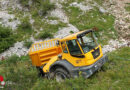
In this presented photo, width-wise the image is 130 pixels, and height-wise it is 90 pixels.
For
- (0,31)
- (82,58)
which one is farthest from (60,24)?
(82,58)

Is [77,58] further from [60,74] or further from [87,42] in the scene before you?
[60,74]

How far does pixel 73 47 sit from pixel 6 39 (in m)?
7.32

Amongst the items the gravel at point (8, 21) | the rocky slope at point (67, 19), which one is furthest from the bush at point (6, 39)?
the gravel at point (8, 21)

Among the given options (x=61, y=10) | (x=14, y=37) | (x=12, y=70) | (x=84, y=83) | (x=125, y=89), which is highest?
(x=61, y=10)

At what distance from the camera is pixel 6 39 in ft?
35.3

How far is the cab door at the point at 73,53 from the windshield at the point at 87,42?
24cm

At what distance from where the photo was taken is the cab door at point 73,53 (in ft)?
17.1

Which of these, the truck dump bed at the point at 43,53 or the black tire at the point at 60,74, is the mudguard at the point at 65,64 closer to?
the black tire at the point at 60,74

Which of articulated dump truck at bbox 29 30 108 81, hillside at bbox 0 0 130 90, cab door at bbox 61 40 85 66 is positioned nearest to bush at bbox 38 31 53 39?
hillside at bbox 0 0 130 90

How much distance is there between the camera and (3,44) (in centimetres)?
1026

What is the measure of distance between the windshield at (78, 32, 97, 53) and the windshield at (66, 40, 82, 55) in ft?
0.66

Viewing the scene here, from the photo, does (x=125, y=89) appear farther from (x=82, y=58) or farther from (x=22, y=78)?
(x=22, y=78)

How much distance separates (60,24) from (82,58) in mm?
7712

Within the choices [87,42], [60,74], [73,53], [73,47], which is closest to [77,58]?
[73,53]
